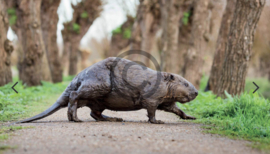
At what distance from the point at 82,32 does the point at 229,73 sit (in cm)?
1831

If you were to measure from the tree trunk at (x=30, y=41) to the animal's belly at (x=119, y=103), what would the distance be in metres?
8.34

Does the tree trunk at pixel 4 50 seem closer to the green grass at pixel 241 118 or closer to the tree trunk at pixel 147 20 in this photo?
the green grass at pixel 241 118

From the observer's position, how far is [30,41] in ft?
40.3

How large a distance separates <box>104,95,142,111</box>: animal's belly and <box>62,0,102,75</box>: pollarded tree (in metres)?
19.5

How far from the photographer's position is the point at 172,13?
14.2 metres

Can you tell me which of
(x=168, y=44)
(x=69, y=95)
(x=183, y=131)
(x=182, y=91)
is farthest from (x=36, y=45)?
(x=183, y=131)

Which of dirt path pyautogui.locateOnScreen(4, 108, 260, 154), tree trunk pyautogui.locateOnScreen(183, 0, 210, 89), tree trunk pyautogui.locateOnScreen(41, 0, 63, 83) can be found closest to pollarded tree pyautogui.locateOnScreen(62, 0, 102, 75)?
tree trunk pyautogui.locateOnScreen(41, 0, 63, 83)

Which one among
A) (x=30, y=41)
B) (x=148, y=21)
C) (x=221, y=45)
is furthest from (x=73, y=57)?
(x=221, y=45)

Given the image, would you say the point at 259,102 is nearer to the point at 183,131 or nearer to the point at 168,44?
the point at 183,131

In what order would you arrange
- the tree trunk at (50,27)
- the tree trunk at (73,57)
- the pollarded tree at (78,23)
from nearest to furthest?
the tree trunk at (50,27) < the pollarded tree at (78,23) < the tree trunk at (73,57)

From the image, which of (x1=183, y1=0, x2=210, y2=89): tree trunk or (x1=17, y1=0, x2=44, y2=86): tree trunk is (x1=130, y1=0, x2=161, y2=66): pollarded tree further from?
(x1=17, y1=0, x2=44, y2=86): tree trunk

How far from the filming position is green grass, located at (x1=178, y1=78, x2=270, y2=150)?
3871mm

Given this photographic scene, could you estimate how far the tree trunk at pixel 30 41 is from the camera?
40.4 feet

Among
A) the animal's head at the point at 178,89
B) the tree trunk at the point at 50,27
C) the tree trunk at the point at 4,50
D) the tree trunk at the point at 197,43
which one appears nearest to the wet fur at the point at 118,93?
the animal's head at the point at 178,89
